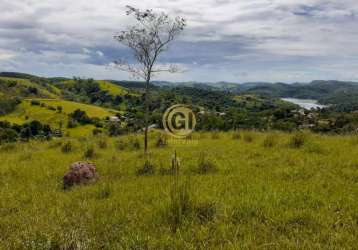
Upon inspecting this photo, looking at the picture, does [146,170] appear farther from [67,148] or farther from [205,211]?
[67,148]

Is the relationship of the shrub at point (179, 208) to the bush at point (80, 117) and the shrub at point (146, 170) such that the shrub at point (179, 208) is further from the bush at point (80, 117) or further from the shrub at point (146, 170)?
the bush at point (80, 117)

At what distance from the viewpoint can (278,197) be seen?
220 inches

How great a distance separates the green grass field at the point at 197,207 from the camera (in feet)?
13.7

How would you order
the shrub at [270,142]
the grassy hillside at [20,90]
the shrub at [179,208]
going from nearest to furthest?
the shrub at [179,208], the shrub at [270,142], the grassy hillside at [20,90]

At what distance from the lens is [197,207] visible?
507cm

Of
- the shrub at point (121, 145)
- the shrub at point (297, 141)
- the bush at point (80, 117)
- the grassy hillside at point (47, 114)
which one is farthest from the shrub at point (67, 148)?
the bush at point (80, 117)

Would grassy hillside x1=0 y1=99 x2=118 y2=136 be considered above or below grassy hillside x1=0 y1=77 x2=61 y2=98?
below

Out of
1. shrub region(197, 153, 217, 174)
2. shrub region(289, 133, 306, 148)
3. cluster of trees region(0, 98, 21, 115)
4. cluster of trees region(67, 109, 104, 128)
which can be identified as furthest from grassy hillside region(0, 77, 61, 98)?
shrub region(197, 153, 217, 174)

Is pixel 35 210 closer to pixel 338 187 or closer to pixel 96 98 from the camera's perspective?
pixel 338 187

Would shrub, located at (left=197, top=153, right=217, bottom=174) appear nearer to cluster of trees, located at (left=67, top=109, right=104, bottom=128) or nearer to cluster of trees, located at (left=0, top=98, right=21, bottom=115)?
cluster of trees, located at (left=67, top=109, right=104, bottom=128)

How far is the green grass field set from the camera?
164 inches

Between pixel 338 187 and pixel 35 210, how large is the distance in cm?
577

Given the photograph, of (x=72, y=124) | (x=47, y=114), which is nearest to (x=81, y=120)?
(x=72, y=124)

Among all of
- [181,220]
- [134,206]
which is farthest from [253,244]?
[134,206]
